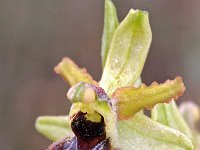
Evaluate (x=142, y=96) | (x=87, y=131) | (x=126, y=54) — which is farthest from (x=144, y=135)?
(x=126, y=54)

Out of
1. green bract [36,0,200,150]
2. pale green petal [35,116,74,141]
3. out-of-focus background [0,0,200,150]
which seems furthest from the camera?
out-of-focus background [0,0,200,150]

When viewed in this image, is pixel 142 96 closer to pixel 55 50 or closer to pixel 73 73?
pixel 73 73

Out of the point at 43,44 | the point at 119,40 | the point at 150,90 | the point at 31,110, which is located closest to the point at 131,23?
the point at 119,40

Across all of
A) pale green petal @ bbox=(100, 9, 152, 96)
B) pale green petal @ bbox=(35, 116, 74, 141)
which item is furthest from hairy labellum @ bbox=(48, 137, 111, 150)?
pale green petal @ bbox=(35, 116, 74, 141)

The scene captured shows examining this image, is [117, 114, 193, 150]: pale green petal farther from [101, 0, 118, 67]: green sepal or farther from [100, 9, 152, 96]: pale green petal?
[101, 0, 118, 67]: green sepal

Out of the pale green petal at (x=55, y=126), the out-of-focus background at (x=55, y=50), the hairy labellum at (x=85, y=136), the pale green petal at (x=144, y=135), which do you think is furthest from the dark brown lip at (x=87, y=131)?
the out-of-focus background at (x=55, y=50)

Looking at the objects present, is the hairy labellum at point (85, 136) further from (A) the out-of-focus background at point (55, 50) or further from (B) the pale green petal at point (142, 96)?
(A) the out-of-focus background at point (55, 50)
